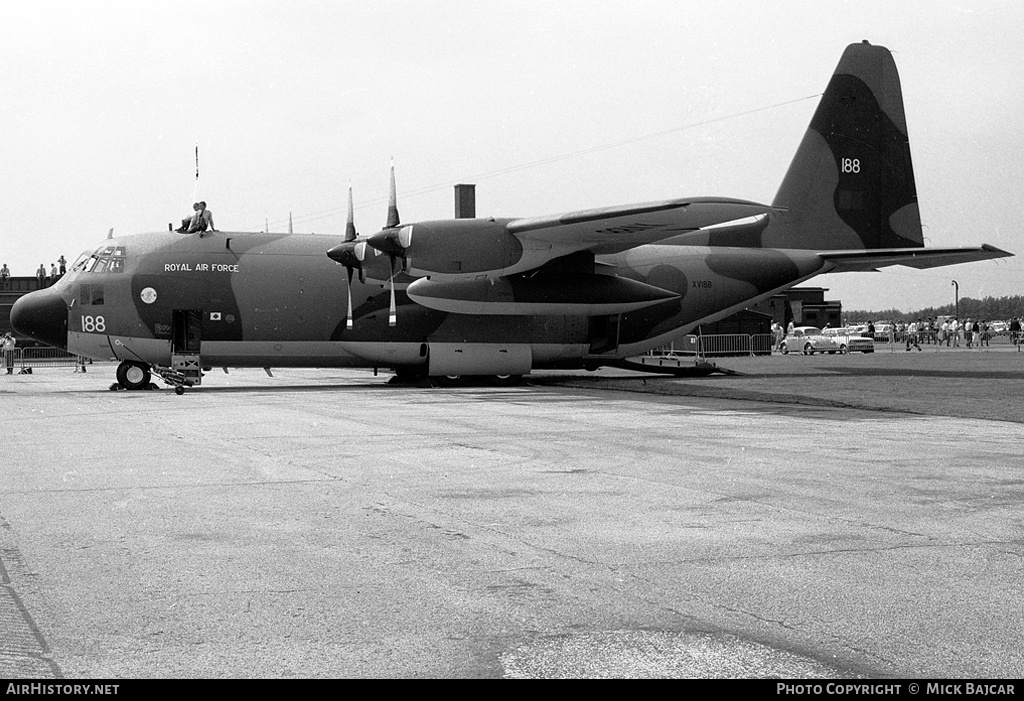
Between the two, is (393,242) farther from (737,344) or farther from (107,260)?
(737,344)

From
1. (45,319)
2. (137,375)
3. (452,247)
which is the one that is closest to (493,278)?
(452,247)

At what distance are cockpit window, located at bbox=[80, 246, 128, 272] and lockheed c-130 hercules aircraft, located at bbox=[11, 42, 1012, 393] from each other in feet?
0.11

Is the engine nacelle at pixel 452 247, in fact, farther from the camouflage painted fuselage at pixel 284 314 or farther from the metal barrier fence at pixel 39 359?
the metal barrier fence at pixel 39 359

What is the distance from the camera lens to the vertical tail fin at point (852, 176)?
29.5m

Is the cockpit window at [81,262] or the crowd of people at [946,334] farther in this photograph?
the crowd of people at [946,334]

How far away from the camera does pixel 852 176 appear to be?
97.2 feet

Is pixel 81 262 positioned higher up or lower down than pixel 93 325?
higher up

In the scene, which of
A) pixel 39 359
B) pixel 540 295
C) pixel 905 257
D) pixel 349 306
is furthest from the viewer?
pixel 39 359

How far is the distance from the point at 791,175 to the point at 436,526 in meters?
24.4

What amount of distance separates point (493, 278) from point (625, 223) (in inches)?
154

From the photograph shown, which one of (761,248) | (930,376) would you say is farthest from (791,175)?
(930,376)

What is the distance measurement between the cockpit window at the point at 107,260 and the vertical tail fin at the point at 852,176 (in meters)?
16.9

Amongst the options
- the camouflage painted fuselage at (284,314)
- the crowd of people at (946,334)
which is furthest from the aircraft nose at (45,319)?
the crowd of people at (946,334)

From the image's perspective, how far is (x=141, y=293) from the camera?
25344 millimetres
